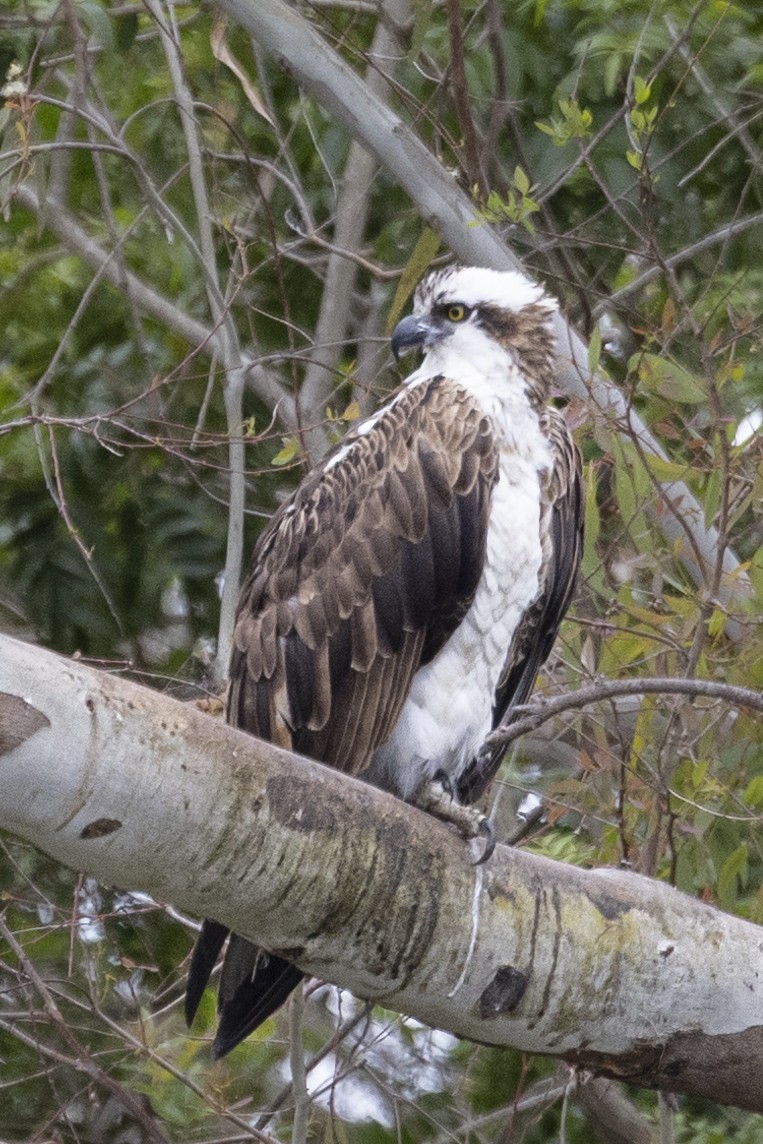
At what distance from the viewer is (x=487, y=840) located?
9.21 ft

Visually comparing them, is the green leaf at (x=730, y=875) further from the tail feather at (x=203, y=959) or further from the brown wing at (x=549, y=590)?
the tail feather at (x=203, y=959)

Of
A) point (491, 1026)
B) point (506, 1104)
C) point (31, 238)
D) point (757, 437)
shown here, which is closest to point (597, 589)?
point (757, 437)

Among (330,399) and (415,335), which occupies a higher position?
(415,335)

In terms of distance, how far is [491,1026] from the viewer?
8.97 ft

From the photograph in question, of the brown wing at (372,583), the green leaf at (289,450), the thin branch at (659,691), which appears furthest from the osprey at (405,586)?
the thin branch at (659,691)

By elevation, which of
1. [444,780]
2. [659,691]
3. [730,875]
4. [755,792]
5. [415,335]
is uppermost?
[415,335]

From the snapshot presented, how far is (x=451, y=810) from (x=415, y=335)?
98cm

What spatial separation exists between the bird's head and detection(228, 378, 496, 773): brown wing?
250mm

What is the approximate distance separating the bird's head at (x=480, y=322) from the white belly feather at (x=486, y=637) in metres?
0.17

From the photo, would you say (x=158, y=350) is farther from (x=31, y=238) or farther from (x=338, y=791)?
(x=338, y=791)

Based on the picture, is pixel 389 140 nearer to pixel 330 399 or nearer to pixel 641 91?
pixel 641 91

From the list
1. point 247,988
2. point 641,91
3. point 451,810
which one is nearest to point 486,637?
point 451,810

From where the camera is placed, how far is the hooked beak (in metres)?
3.48

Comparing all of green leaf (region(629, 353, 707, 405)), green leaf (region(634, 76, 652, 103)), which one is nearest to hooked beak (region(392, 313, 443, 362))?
green leaf (region(629, 353, 707, 405))
